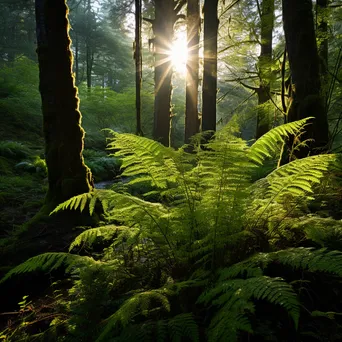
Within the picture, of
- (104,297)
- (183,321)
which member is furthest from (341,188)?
(104,297)

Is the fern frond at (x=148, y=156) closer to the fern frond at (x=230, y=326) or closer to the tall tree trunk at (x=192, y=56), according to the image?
the fern frond at (x=230, y=326)

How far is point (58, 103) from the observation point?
13.4 feet

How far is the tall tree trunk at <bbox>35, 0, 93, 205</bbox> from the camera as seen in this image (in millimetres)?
4035

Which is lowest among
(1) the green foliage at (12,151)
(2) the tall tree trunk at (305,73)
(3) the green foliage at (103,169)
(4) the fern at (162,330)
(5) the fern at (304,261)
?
(4) the fern at (162,330)

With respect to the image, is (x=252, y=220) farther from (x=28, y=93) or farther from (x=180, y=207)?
(x=28, y=93)

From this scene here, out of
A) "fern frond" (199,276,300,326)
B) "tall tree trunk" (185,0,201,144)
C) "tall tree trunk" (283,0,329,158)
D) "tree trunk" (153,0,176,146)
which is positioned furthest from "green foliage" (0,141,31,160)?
"fern frond" (199,276,300,326)

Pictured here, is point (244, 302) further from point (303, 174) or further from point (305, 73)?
point (305, 73)

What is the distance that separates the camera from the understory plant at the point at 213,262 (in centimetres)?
137

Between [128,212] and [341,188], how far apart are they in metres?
2.08

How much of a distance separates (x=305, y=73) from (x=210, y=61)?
4.15 meters

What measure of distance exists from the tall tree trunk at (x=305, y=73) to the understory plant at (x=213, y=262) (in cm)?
147

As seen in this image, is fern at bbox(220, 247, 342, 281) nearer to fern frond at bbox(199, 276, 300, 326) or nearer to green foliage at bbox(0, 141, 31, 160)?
fern frond at bbox(199, 276, 300, 326)

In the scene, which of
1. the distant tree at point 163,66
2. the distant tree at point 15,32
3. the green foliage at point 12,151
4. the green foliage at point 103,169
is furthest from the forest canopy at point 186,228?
the distant tree at point 15,32

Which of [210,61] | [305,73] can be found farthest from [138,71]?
[305,73]
